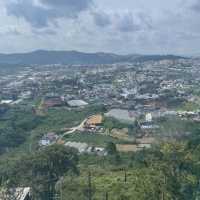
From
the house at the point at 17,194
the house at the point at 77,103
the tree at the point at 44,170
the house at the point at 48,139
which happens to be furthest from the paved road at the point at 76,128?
the house at the point at 17,194

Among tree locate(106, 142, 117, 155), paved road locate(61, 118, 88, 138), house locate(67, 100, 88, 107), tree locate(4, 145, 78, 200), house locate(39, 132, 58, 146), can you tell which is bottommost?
house locate(67, 100, 88, 107)

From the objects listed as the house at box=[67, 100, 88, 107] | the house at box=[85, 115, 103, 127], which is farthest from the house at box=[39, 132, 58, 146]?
the house at box=[67, 100, 88, 107]

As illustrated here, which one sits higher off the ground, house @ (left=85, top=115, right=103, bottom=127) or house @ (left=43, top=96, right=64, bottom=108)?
house @ (left=85, top=115, right=103, bottom=127)

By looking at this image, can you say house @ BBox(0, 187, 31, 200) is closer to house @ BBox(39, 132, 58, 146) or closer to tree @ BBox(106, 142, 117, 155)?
tree @ BBox(106, 142, 117, 155)

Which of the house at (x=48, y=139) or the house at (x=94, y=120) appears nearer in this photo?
the house at (x=48, y=139)

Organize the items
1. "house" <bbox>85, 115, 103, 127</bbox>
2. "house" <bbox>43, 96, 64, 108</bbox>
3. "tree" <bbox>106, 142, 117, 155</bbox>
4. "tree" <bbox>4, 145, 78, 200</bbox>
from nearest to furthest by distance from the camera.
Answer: "tree" <bbox>4, 145, 78, 200</bbox>, "tree" <bbox>106, 142, 117, 155</bbox>, "house" <bbox>85, 115, 103, 127</bbox>, "house" <bbox>43, 96, 64, 108</bbox>

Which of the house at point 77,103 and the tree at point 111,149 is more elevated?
the tree at point 111,149

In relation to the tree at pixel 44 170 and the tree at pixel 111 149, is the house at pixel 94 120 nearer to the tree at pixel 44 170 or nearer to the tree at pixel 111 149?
the tree at pixel 111 149

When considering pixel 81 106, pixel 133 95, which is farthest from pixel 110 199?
pixel 133 95

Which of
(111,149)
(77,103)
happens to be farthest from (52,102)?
(111,149)

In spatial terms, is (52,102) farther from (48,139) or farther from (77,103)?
(48,139)
